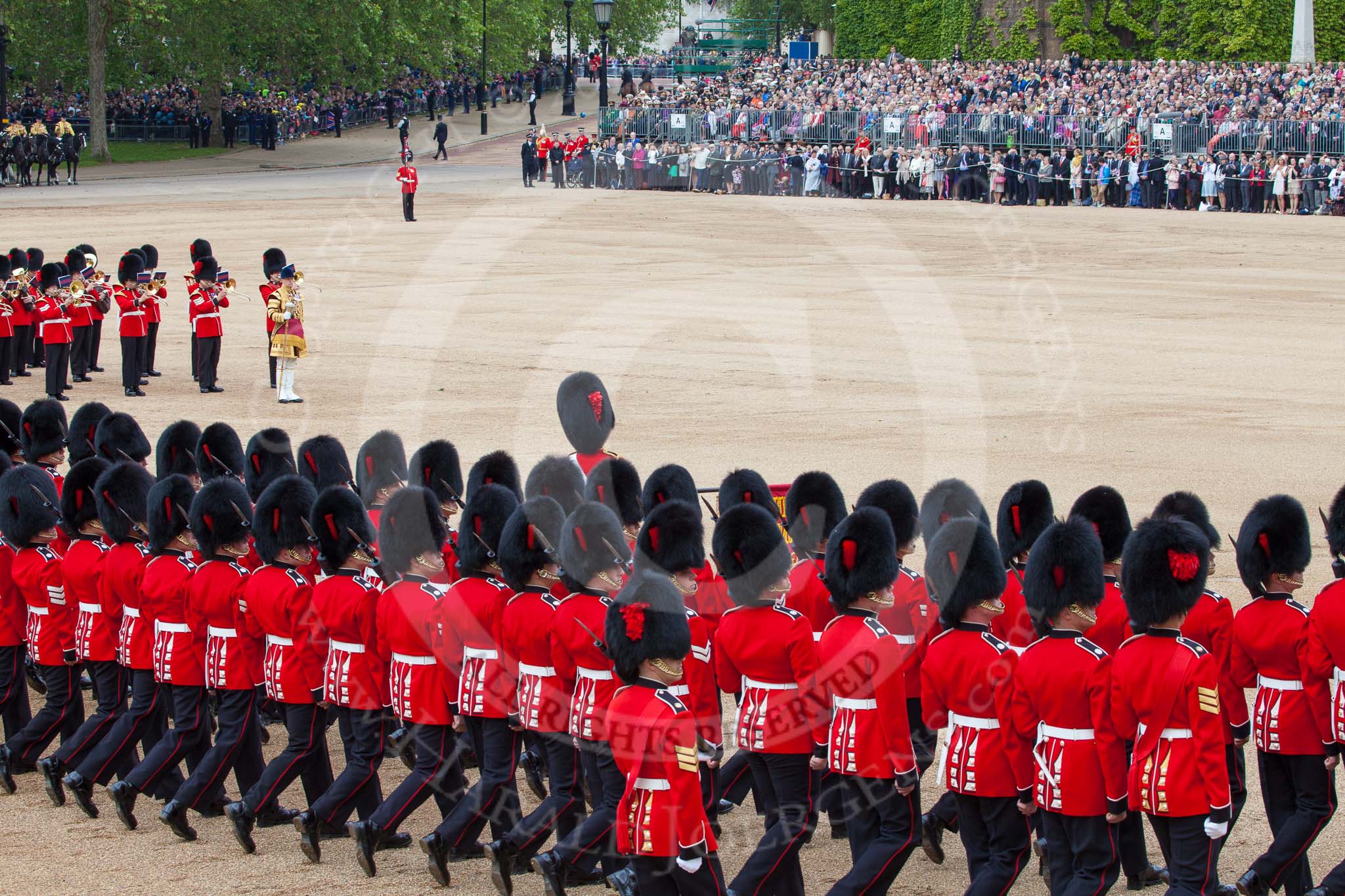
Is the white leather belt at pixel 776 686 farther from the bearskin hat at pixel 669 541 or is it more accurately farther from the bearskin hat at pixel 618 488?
the bearskin hat at pixel 618 488

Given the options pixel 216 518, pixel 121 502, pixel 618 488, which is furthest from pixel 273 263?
pixel 216 518

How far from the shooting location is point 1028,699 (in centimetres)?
525

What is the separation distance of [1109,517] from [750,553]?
155 cm

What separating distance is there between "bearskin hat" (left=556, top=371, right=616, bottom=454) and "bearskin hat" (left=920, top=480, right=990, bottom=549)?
2372mm

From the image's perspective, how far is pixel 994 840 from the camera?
5.41m

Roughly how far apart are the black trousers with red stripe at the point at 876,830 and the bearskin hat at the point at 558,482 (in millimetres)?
2306

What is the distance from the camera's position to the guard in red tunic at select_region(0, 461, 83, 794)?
703 centimetres

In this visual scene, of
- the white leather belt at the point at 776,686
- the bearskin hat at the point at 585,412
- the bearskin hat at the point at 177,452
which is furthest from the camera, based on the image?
the bearskin hat at the point at 585,412

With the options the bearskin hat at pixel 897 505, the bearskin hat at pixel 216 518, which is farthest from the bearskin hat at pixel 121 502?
the bearskin hat at pixel 897 505

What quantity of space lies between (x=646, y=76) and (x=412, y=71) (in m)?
7.97

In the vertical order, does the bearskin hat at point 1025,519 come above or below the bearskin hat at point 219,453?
above

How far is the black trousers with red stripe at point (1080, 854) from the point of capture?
5156mm

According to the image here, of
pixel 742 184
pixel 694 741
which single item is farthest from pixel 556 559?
pixel 742 184

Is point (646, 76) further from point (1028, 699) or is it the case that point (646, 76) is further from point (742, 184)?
point (1028, 699)
